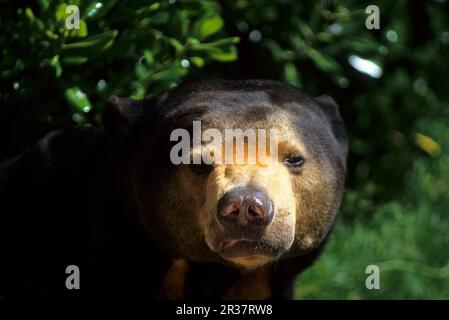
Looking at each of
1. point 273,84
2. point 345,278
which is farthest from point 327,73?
point 273,84

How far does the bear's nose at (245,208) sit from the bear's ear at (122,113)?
0.81m

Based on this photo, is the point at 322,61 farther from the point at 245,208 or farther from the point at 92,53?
the point at 245,208

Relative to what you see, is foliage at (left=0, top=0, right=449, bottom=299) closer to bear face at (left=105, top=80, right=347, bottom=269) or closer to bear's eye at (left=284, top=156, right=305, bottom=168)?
bear face at (left=105, top=80, right=347, bottom=269)

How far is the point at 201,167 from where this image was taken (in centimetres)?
382

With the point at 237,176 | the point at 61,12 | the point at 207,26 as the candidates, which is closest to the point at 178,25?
the point at 207,26

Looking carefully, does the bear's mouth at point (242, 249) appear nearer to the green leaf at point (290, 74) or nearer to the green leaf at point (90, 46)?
the green leaf at point (90, 46)

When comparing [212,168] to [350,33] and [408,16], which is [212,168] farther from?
[408,16]

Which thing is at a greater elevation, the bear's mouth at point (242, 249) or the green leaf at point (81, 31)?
the green leaf at point (81, 31)

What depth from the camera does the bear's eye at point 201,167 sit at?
378 cm

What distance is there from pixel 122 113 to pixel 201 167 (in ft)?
1.84

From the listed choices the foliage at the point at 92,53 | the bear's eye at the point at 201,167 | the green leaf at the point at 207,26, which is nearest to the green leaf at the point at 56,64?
the foliage at the point at 92,53

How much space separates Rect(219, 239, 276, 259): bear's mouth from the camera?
3.66 meters

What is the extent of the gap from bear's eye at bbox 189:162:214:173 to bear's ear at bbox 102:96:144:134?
486 mm

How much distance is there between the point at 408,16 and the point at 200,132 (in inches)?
114
